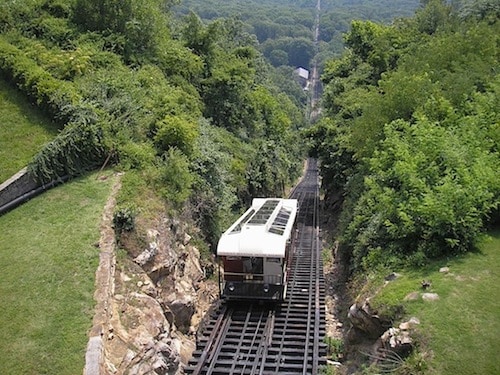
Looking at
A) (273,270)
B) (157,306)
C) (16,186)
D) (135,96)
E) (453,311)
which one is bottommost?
(273,270)

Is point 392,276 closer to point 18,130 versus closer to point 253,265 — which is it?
point 253,265

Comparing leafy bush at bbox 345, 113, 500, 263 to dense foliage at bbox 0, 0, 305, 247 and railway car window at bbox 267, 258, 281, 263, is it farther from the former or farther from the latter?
dense foliage at bbox 0, 0, 305, 247

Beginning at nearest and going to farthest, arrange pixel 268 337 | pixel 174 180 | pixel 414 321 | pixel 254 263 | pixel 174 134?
1. pixel 414 321
2. pixel 268 337
3. pixel 254 263
4. pixel 174 180
5. pixel 174 134

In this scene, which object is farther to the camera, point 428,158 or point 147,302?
point 428,158

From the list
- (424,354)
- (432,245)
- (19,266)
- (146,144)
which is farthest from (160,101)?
(424,354)

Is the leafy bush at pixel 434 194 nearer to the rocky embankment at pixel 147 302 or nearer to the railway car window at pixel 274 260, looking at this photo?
the railway car window at pixel 274 260

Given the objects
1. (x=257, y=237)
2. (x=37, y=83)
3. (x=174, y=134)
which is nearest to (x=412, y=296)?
(x=257, y=237)
